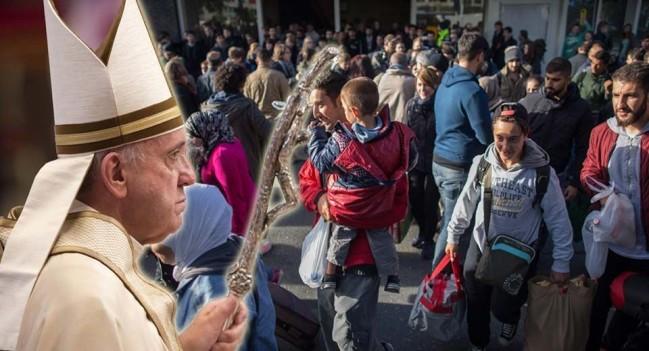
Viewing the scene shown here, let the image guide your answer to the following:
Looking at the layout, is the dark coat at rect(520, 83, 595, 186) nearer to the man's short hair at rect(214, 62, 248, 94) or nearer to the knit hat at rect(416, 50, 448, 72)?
the knit hat at rect(416, 50, 448, 72)

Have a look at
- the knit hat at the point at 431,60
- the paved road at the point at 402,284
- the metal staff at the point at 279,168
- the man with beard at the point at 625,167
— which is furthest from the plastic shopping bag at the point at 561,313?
the knit hat at the point at 431,60

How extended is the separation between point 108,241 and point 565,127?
3.26m

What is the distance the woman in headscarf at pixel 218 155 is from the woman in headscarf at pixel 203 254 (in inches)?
41.8

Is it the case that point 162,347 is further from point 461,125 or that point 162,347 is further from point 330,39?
point 330,39

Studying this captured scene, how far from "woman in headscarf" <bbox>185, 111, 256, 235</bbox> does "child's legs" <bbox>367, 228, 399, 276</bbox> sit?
84cm

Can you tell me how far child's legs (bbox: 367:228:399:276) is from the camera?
2395 millimetres

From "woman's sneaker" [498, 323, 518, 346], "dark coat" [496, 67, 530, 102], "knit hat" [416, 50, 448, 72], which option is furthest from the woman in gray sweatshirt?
"dark coat" [496, 67, 530, 102]

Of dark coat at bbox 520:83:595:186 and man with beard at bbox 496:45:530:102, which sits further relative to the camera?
man with beard at bbox 496:45:530:102

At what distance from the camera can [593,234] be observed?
101 inches

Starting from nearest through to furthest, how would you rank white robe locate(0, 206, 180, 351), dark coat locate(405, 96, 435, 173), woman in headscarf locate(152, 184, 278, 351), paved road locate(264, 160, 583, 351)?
white robe locate(0, 206, 180, 351)
woman in headscarf locate(152, 184, 278, 351)
paved road locate(264, 160, 583, 351)
dark coat locate(405, 96, 435, 173)

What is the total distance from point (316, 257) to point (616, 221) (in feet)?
4.84

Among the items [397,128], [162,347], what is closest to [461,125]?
[397,128]

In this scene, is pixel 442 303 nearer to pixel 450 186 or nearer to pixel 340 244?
pixel 340 244

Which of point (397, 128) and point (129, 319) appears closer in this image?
point (129, 319)
